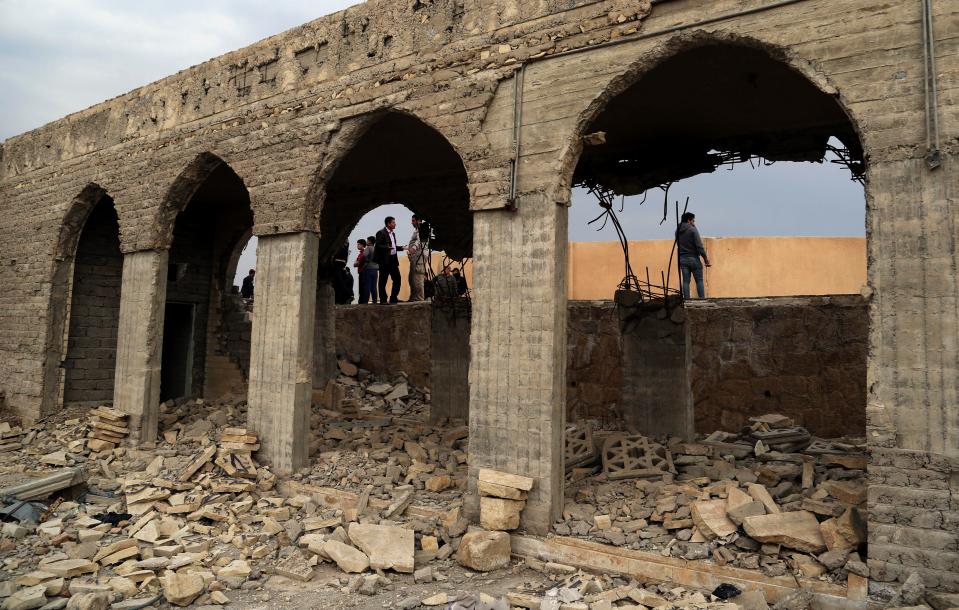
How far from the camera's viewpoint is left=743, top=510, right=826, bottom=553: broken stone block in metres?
4.75

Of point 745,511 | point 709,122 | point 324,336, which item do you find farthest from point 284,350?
point 709,122

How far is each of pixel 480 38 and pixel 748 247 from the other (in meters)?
10.9

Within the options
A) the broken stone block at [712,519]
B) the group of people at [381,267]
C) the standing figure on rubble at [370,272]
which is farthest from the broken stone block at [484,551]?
the standing figure on rubble at [370,272]

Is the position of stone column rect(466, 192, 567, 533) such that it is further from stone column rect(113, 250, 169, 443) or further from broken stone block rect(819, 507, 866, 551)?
stone column rect(113, 250, 169, 443)

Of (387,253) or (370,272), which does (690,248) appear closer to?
(387,253)

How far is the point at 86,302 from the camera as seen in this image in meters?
11.4

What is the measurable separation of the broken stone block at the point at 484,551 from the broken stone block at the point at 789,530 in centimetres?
194

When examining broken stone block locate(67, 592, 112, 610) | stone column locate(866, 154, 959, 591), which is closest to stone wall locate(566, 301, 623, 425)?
stone column locate(866, 154, 959, 591)

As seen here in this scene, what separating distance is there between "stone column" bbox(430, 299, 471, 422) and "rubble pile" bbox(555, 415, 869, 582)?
2.76m

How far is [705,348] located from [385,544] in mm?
6793

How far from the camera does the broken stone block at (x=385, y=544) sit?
5555 millimetres

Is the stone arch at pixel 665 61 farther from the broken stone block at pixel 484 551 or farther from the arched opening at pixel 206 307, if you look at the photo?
the arched opening at pixel 206 307

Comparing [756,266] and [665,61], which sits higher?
[665,61]

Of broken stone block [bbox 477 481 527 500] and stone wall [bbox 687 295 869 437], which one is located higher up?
stone wall [bbox 687 295 869 437]
